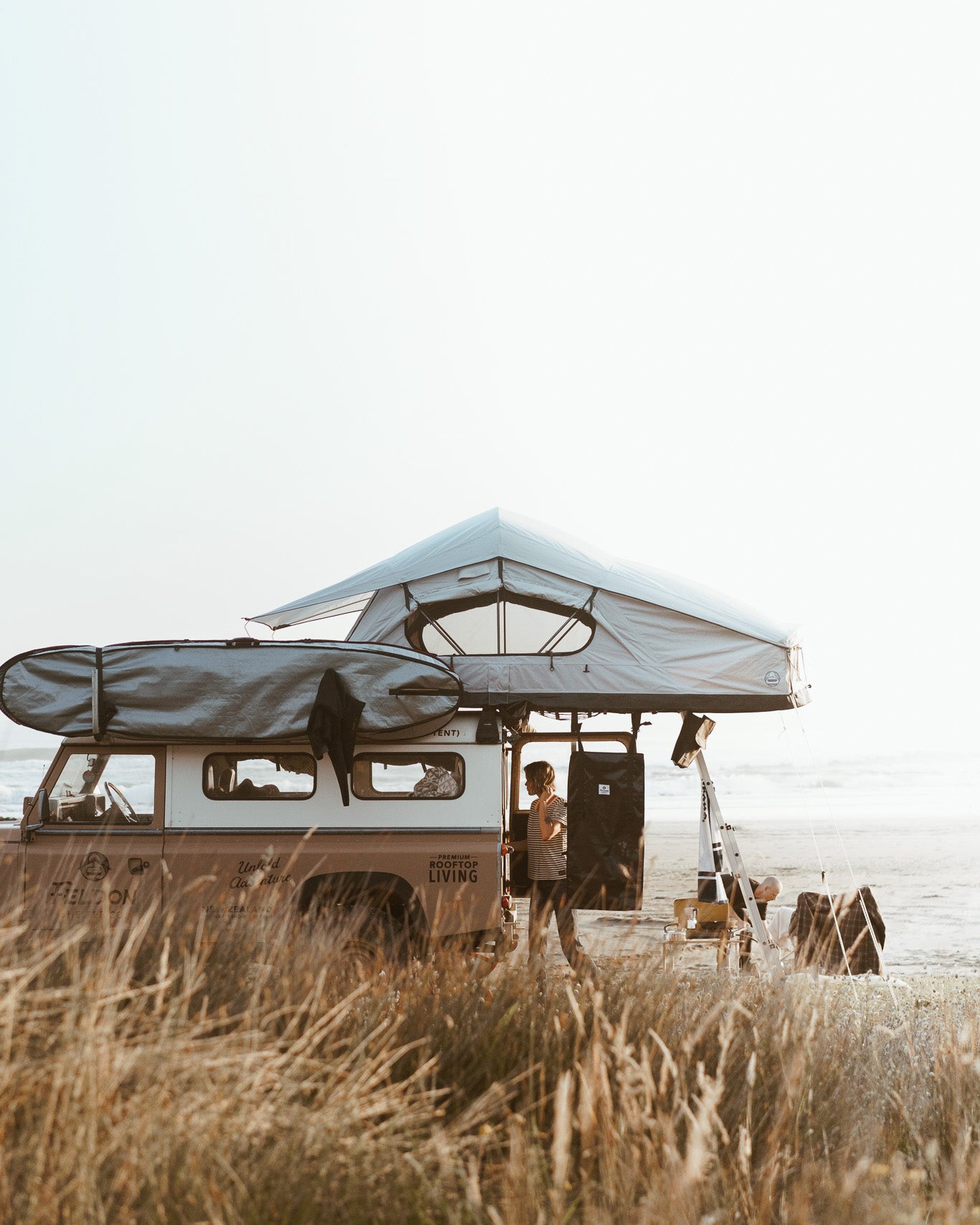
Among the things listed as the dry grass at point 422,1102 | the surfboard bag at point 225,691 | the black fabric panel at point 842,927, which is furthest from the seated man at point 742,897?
the dry grass at point 422,1102

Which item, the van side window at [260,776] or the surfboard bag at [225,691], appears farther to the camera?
the van side window at [260,776]

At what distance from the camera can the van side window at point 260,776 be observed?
8.30 metres

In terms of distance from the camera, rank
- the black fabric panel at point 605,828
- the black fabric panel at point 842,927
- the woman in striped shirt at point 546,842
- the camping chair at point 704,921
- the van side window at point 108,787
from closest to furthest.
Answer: the van side window at point 108,787
the black fabric panel at point 605,828
the woman in striped shirt at point 546,842
the black fabric panel at point 842,927
the camping chair at point 704,921

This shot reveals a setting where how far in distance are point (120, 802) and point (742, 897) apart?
5.39m

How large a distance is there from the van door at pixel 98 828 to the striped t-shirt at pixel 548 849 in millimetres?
2886

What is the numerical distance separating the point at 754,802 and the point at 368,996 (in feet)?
141

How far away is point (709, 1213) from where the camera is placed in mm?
3531

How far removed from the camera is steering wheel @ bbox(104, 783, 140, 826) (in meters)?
8.26

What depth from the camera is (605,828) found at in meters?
8.91

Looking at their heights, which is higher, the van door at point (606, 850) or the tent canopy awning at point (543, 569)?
the tent canopy awning at point (543, 569)

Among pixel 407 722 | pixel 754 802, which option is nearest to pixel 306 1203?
pixel 407 722

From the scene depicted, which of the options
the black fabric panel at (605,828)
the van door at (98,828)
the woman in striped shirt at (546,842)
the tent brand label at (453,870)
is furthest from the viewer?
the woman in striped shirt at (546,842)

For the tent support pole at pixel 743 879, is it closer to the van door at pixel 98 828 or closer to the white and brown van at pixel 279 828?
the white and brown van at pixel 279 828

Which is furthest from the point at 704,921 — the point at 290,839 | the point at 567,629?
the point at 290,839
